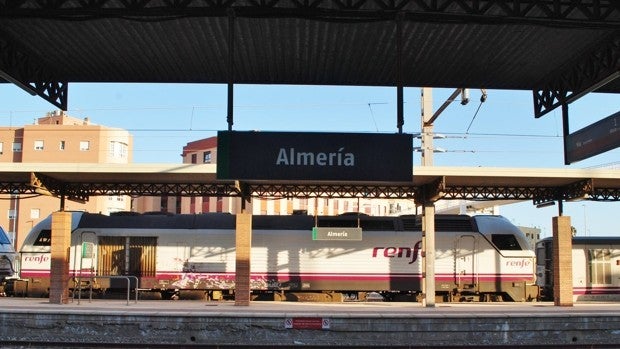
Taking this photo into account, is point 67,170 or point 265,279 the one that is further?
point 265,279

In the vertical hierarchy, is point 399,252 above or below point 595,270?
above

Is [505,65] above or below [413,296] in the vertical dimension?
above

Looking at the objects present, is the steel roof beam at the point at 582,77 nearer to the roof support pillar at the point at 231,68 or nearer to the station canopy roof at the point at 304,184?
the station canopy roof at the point at 304,184

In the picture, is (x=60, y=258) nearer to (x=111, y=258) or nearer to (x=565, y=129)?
(x=111, y=258)

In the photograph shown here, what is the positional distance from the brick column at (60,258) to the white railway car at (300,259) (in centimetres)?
244

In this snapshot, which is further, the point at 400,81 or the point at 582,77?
the point at 582,77

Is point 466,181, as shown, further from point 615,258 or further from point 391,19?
point 391,19

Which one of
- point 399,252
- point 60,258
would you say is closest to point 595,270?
point 399,252

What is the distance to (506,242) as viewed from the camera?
23922mm

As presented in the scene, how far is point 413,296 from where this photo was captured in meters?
23.7

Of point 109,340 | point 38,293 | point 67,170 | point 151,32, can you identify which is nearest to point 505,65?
point 151,32

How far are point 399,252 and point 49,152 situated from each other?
60259 millimetres

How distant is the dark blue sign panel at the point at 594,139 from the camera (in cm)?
1051

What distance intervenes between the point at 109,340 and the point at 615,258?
20.5 meters
